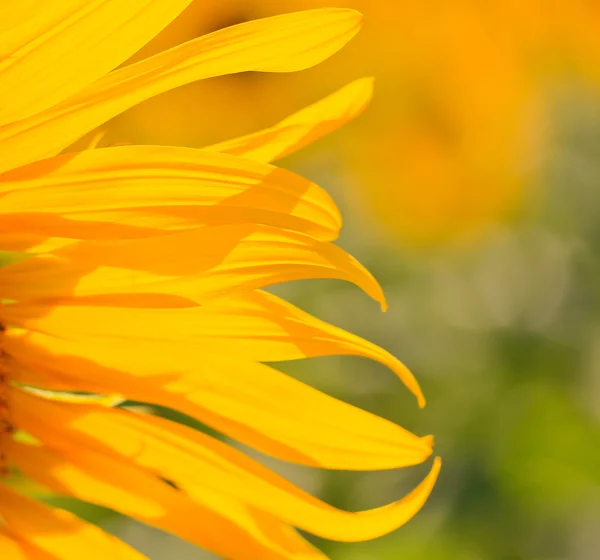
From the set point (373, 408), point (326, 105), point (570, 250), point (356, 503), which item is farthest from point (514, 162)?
point (326, 105)

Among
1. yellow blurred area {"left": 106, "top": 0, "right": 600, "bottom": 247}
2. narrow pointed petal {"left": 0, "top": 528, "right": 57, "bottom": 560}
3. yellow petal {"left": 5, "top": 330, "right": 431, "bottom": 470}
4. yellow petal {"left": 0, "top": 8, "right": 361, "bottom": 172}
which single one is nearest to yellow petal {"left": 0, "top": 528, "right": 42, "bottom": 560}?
narrow pointed petal {"left": 0, "top": 528, "right": 57, "bottom": 560}

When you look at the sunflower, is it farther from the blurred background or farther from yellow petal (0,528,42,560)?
the blurred background

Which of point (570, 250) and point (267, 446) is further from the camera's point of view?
point (570, 250)

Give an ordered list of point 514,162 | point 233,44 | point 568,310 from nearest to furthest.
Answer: point 233,44, point 568,310, point 514,162

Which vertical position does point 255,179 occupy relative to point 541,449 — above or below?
above

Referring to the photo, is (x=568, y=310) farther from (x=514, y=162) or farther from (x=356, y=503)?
(x=356, y=503)

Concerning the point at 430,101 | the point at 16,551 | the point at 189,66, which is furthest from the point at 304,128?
the point at 430,101
